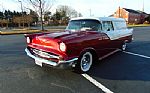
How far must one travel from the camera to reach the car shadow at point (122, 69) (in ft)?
18.3

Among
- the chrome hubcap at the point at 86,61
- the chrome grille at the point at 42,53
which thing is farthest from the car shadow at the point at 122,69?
the chrome grille at the point at 42,53

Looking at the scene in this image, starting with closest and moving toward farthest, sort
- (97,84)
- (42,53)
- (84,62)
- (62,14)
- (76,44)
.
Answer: (97,84) → (76,44) → (42,53) → (84,62) → (62,14)

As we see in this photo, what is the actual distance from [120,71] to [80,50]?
1521mm

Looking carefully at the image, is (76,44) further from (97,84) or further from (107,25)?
(107,25)

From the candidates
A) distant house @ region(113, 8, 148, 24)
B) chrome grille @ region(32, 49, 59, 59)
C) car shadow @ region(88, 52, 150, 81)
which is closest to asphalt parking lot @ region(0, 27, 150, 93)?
car shadow @ region(88, 52, 150, 81)

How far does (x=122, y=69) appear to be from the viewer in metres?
6.30

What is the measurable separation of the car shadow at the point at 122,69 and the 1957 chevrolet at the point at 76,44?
0.37m

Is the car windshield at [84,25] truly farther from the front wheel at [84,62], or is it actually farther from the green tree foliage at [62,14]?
the green tree foliage at [62,14]

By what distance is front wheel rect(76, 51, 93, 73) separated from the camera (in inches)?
220

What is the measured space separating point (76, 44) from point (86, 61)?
87cm

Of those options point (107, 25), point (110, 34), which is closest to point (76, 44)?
point (110, 34)

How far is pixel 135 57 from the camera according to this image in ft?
26.7

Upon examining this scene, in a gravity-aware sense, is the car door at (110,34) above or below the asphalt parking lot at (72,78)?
above

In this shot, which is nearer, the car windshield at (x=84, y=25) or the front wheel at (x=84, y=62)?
the front wheel at (x=84, y=62)
